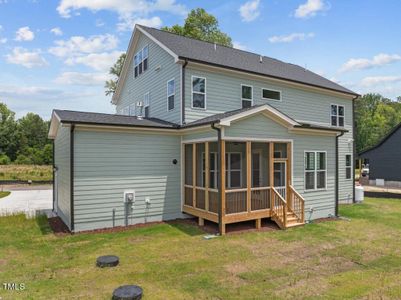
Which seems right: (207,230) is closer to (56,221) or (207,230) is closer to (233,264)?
(233,264)

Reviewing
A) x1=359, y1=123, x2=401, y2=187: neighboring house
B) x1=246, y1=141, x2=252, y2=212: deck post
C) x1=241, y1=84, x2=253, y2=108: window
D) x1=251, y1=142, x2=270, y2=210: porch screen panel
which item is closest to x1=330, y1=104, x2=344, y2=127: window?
x1=241, y1=84, x2=253, y2=108: window

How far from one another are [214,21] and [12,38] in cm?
2187

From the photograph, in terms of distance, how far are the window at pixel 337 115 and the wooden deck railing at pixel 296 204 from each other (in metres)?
8.23

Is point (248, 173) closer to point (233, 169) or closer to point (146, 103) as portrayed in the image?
point (233, 169)

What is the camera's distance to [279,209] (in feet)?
33.7

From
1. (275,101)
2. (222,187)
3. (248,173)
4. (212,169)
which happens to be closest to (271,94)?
(275,101)

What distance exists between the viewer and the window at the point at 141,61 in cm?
1480

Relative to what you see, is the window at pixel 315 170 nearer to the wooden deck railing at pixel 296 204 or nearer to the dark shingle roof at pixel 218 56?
the wooden deck railing at pixel 296 204

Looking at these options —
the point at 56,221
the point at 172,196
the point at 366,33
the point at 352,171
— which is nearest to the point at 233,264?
the point at 172,196

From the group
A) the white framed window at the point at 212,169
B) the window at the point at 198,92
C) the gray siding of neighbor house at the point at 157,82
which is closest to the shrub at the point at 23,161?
the gray siding of neighbor house at the point at 157,82

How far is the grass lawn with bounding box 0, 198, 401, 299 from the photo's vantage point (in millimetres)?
5270

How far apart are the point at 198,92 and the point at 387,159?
22.8 meters

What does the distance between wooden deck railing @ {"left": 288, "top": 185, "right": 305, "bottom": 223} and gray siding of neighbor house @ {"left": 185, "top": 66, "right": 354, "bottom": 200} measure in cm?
443

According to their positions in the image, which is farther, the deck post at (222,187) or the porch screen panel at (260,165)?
the porch screen panel at (260,165)
